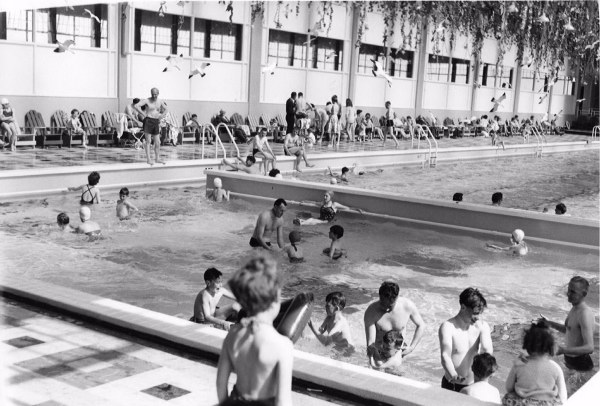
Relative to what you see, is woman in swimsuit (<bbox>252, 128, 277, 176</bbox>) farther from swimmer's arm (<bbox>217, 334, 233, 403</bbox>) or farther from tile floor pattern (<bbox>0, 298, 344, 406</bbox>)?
swimmer's arm (<bbox>217, 334, 233, 403</bbox>)

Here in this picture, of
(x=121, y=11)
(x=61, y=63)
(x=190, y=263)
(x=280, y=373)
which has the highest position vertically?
(x=121, y=11)

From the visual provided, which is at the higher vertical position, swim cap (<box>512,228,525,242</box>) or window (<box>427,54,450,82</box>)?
window (<box>427,54,450,82</box>)

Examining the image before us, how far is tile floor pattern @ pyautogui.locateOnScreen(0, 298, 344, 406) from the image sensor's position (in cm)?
459

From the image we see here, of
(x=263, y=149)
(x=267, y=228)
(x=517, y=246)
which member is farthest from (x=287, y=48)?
(x=267, y=228)

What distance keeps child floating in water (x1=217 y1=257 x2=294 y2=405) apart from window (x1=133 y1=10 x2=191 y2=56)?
792 inches

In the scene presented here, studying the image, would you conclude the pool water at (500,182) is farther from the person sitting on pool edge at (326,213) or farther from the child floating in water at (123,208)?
the child floating in water at (123,208)

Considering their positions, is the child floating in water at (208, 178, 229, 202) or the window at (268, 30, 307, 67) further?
the window at (268, 30, 307, 67)

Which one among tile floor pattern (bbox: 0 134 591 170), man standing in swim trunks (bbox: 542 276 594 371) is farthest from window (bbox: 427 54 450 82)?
man standing in swim trunks (bbox: 542 276 594 371)

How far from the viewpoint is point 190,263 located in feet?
33.1

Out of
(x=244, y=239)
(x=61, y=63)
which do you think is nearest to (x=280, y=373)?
(x=244, y=239)

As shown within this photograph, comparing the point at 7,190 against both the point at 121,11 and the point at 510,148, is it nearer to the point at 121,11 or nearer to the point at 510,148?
the point at 121,11

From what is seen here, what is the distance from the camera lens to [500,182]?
1964 centimetres

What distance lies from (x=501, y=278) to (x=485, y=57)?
29.7m

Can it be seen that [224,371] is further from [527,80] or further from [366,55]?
[527,80]
